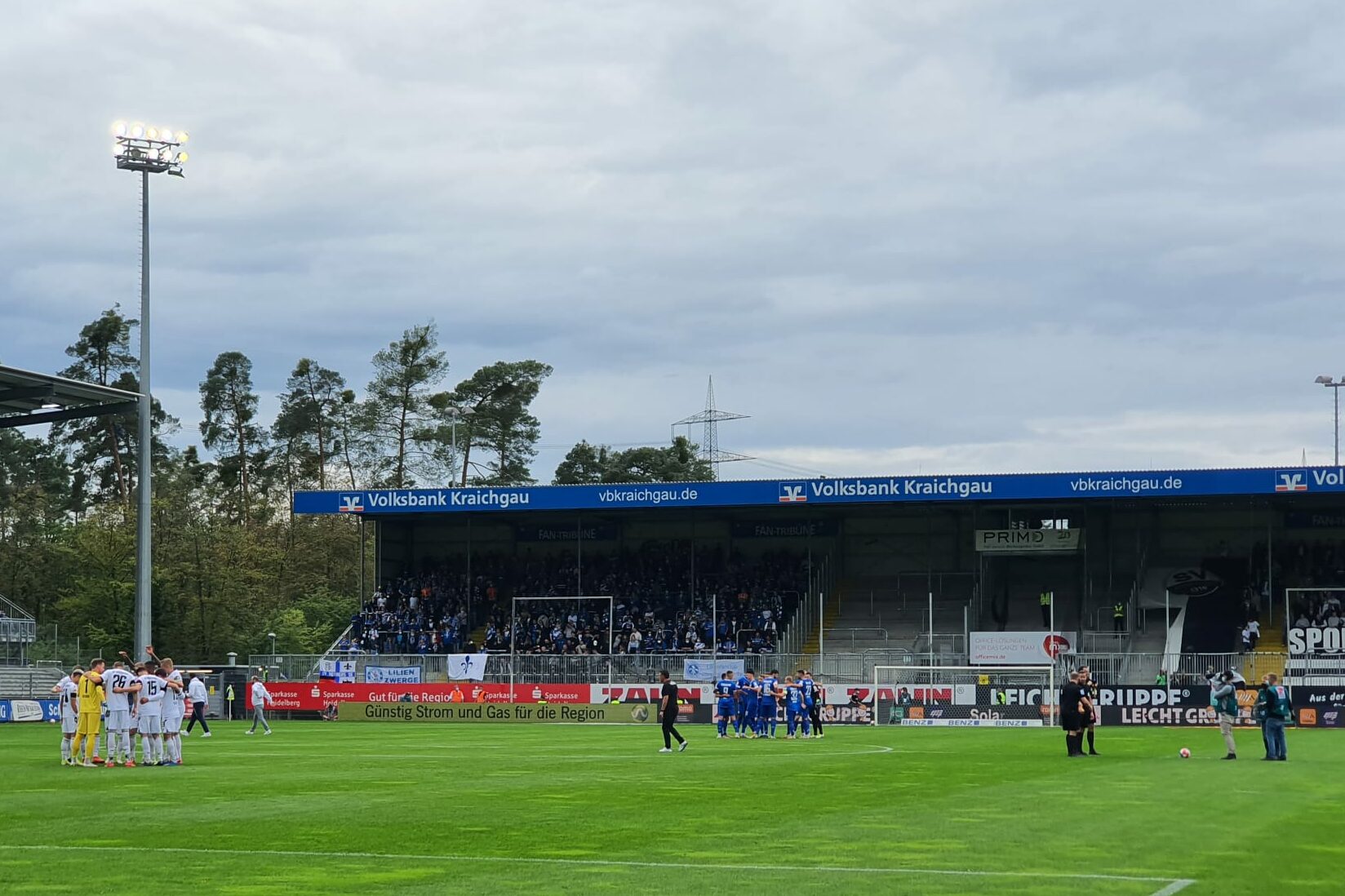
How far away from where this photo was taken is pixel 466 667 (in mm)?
64250

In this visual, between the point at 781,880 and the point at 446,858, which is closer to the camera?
the point at 781,880

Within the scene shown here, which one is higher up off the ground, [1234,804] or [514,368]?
[514,368]

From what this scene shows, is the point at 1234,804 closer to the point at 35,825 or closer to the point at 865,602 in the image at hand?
the point at 35,825

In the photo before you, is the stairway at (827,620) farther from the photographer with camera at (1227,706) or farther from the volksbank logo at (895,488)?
the photographer with camera at (1227,706)

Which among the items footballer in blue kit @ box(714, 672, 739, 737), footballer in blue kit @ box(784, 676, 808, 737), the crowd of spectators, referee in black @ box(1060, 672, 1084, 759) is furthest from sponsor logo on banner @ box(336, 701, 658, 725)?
referee in black @ box(1060, 672, 1084, 759)

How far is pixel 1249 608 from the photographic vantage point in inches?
2443

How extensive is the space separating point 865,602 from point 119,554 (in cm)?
4235

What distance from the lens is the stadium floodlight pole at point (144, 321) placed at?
50844 millimetres

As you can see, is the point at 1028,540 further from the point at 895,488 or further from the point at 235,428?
the point at 235,428

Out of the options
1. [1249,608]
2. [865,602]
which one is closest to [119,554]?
[865,602]

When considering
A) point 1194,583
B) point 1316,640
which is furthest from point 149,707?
point 1194,583

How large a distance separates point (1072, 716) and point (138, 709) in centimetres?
1770

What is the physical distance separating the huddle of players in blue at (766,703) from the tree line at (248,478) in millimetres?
51622

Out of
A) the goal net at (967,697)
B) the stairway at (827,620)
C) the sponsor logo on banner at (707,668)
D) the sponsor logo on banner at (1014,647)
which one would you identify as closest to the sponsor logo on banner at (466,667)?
the sponsor logo on banner at (707,668)
